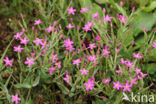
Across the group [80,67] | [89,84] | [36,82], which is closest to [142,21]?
[80,67]

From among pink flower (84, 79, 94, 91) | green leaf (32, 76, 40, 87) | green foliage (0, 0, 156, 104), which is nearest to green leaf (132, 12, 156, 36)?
green foliage (0, 0, 156, 104)

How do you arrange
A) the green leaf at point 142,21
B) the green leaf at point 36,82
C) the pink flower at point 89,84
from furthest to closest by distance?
the green leaf at point 142,21
the green leaf at point 36,82
the pink flower at point 89,84

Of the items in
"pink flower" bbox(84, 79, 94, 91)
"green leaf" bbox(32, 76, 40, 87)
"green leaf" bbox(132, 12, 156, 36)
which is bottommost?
"pink flower" bbox(84, 79, 94, 91)

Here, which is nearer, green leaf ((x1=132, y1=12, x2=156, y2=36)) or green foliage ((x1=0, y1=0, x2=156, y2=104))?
Result: green foliage ((x1=0, y1=0, x2=156, y2=104))

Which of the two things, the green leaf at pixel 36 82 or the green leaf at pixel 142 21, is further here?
the green leaf at pixel 142 21

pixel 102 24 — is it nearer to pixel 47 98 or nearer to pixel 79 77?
pixel 79 77

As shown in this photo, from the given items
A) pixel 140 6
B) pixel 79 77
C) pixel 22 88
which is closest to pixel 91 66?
pixel 79 77

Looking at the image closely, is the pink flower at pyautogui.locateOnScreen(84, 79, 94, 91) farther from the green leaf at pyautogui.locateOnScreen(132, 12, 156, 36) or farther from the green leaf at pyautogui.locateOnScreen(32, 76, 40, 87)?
the green leaf at pyautogui.locateOnScreen(132, 12, 156, 36)

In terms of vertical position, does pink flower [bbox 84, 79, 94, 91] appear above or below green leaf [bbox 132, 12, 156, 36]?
below

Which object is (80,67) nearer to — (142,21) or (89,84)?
(89,84)

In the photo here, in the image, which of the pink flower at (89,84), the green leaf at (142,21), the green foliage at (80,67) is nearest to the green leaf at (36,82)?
the green foliage at (80,67)

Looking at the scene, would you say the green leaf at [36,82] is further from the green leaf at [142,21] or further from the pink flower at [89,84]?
the green leaf at [142,21]
